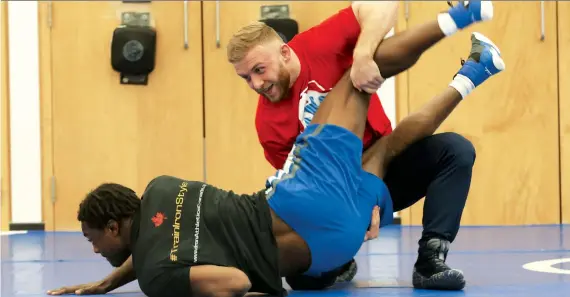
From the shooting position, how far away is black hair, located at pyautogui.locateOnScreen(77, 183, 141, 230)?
8.59 feet

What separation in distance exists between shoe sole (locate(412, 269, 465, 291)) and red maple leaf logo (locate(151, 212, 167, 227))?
0.89m

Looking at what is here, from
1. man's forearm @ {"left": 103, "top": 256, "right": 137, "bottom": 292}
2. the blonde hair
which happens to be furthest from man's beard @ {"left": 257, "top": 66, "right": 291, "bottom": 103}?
man's forearm @ {"left": 103, "top": 256, "right": 137, "bottom": 292}

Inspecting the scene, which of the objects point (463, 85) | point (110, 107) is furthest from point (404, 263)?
point (110, 107)

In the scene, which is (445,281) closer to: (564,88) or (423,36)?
(423,36)

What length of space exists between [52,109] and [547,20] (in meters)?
3.22

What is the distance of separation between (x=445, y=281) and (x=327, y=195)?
1.60ft

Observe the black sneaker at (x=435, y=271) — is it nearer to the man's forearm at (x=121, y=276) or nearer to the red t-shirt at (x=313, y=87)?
the red t-shirt at (x=313, y=87)

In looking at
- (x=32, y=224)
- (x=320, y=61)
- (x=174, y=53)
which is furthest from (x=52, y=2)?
(x=320, y=61)

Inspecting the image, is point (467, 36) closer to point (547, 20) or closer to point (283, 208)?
point (547, 20)

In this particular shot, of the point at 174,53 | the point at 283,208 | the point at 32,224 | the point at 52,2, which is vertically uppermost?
the point at 52,2

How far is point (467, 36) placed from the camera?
528cm

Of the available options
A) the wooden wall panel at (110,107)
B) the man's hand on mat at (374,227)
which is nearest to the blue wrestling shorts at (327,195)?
the man's hand on mat at (374,227)

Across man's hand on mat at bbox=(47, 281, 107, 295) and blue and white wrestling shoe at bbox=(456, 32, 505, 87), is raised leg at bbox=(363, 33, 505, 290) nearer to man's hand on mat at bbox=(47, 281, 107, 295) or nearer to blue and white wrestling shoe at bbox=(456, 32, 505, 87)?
blue and white wrestling shoe at bbox=(456, 32, 505, 87)

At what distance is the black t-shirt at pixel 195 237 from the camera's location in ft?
8.25
